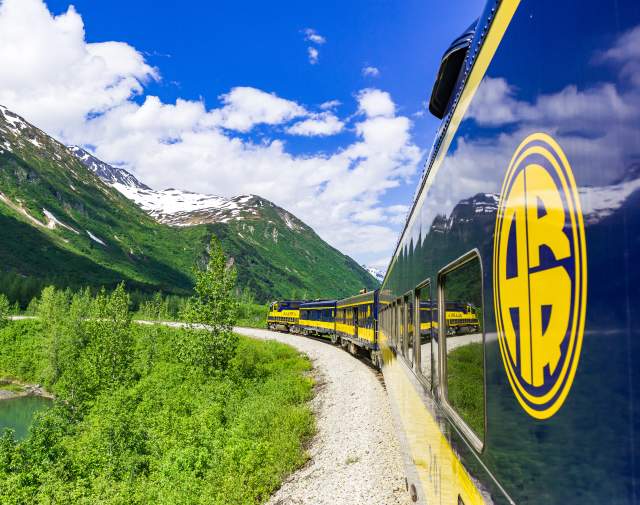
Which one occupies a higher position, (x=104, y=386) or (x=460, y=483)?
(x=460, y=483)

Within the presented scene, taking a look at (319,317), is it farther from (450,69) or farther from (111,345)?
(450,69)

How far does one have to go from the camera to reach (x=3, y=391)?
52000mm

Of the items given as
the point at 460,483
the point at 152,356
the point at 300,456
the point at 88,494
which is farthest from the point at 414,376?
the point at 152,356

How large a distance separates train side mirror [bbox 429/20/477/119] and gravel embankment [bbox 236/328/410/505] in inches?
280

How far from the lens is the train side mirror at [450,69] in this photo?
183 inches

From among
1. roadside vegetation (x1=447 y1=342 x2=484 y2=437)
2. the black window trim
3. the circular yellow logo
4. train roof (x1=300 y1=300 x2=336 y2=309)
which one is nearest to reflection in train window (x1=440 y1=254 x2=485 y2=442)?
roadside vegetation (x1=447 y1=342 x2=484 y2=437)

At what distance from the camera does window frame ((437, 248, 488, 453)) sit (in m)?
2.73

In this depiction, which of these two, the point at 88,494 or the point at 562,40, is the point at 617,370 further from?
the point at 88,494

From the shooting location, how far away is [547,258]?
1.81m

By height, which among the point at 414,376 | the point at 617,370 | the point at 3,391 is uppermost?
the point at 617,370

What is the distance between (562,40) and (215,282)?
26.5 metres

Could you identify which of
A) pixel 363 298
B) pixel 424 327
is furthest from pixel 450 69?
pixel 363 298

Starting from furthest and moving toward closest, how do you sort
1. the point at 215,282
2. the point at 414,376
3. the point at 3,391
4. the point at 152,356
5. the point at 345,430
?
the point at 3,391
the point at 152,356
the point at 215,282
the point at 345,430
the point at 414,376

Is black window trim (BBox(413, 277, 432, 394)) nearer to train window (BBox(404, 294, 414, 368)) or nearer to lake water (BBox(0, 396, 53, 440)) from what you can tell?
train window (BBox(404, 294, 414, 368))
